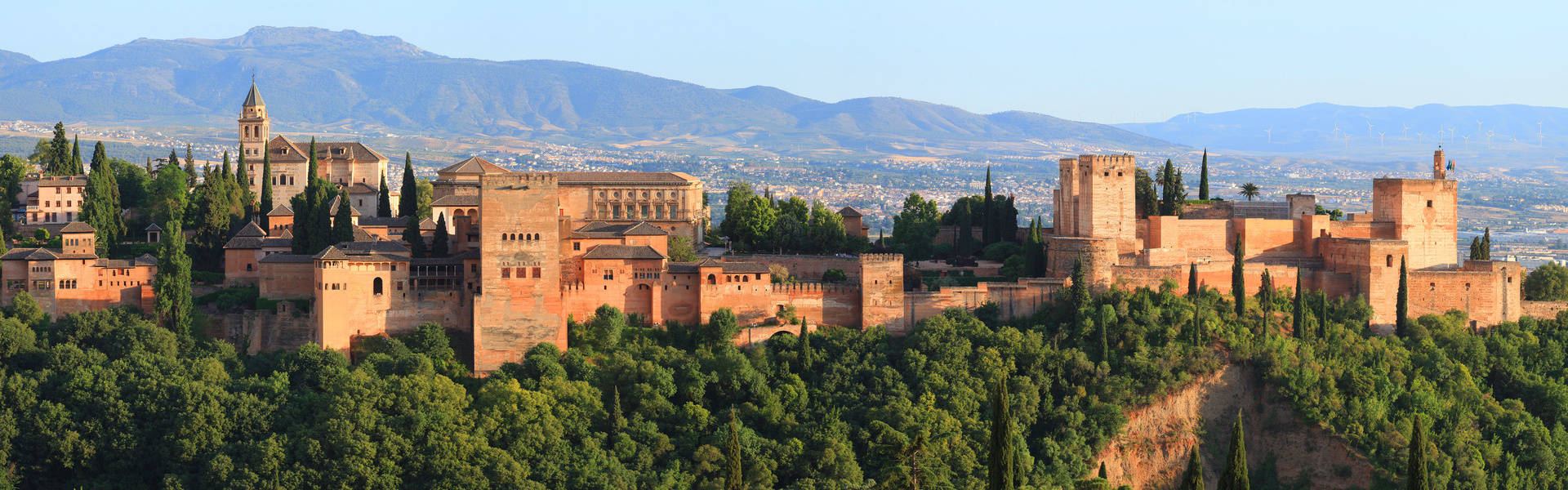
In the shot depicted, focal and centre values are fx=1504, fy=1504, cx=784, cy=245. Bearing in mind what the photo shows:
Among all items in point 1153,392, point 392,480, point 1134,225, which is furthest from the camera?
point 1134,225

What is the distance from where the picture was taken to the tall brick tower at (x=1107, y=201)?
52.5m

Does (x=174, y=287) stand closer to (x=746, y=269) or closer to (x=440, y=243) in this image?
(x=440, y=243)

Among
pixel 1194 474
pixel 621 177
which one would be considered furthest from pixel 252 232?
pixel 1194 474

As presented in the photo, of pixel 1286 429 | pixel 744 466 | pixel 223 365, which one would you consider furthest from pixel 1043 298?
pixel 223 365

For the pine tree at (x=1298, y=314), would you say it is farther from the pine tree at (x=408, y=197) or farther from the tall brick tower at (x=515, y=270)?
the pine tree at (x=408, y=197)

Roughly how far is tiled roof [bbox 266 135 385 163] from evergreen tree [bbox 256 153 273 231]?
42 centimetres

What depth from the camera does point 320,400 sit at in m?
44.3

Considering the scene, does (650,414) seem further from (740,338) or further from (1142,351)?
(1142,351)

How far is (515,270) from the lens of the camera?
155ft

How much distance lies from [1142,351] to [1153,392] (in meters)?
1.32

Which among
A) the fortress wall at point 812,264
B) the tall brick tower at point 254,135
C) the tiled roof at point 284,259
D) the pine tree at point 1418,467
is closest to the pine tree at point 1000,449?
the pine tree at point 1418,467

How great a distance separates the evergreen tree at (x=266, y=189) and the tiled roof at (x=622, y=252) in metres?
17.6

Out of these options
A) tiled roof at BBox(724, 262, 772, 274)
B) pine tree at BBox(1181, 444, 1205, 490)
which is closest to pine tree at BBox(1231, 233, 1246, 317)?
tiled roof at BBox(724, 262, 772, 274)

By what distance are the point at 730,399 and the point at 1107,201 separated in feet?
51.2
